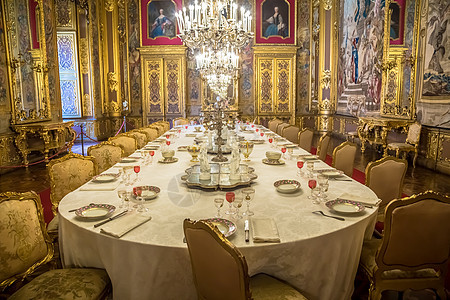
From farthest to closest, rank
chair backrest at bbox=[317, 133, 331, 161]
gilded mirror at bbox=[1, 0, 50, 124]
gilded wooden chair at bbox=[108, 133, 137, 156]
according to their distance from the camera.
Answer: gilded mirror at bbox=[1, 0, 50, 124]
gilded wooden chair at bbox=[108, 133, 137, 156]
chair backrest at bbox=[317, 133, 331, 161]

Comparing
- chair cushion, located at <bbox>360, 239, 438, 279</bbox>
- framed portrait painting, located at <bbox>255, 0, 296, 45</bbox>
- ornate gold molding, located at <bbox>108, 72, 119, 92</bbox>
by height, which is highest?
framed portrait painting, located at <bbox>255, 0, 296, 45</bbox>

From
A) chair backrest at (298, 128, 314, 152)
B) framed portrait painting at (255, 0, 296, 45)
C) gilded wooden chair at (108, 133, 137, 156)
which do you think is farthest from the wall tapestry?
gilded wooden chair at (108, 133, 137, 156)

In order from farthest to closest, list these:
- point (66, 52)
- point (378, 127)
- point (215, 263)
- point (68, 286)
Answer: point (66, 52), point (378, 127), point (68, 286), point (215, 263)

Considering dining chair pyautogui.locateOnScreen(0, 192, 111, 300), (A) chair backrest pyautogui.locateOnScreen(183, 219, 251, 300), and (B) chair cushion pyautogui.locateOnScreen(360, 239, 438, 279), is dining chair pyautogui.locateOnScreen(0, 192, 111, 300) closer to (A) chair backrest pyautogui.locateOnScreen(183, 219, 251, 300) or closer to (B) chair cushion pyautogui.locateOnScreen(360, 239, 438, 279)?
(A) chair backrest pyautogui.locateOnScreen(183, 219, 251, 300)

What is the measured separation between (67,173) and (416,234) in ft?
10.4

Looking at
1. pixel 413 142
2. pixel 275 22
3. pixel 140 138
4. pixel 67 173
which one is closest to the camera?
pixel 67 173

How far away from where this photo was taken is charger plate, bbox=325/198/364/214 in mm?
2371

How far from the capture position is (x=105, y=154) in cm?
444

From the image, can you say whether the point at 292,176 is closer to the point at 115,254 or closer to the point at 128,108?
the point at 115,254

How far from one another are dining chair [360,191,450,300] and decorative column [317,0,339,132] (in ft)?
34.4

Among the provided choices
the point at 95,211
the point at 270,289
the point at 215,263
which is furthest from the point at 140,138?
the point at 215,263

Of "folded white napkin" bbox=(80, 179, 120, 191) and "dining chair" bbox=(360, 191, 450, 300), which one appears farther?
"folded white napkin" bbox=(80, 179, 120, 191)

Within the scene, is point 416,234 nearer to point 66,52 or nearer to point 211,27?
point 211,27

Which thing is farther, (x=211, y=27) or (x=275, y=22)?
(x=275, y=22)
